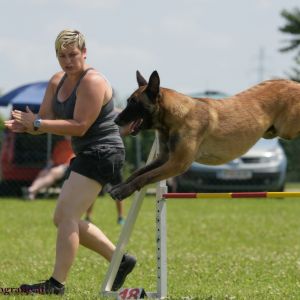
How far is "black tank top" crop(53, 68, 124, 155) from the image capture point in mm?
5848

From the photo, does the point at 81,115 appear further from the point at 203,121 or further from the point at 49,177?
the point at 49,177

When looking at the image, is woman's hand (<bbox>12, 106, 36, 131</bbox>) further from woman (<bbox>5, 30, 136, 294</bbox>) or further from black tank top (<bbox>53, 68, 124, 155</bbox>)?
black tank top (<bbox>53, 68, 124, 155</bbox>)

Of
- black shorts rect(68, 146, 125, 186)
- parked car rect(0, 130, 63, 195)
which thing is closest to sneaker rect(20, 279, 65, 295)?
black shorts rect(68, 146, 125, 186)

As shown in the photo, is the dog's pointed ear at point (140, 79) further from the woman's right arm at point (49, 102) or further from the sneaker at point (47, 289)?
the sneaker at point (47, 289)

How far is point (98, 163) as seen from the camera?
582 cm

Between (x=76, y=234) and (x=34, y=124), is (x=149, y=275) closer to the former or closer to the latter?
(x=76, y=234)

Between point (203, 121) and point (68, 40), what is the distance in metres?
1.06

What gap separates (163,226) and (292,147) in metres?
16.0

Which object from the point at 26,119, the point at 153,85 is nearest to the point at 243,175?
the point at 26,119

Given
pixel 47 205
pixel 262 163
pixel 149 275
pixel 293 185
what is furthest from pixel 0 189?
pixel 149 275

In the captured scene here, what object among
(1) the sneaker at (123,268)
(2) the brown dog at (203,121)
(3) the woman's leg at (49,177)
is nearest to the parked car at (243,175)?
(3) the woman's leg at (49,177)

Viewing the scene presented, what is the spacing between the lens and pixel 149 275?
7.46 metres

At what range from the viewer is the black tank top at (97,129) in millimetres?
5848

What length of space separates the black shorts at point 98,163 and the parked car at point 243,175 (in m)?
11.8
